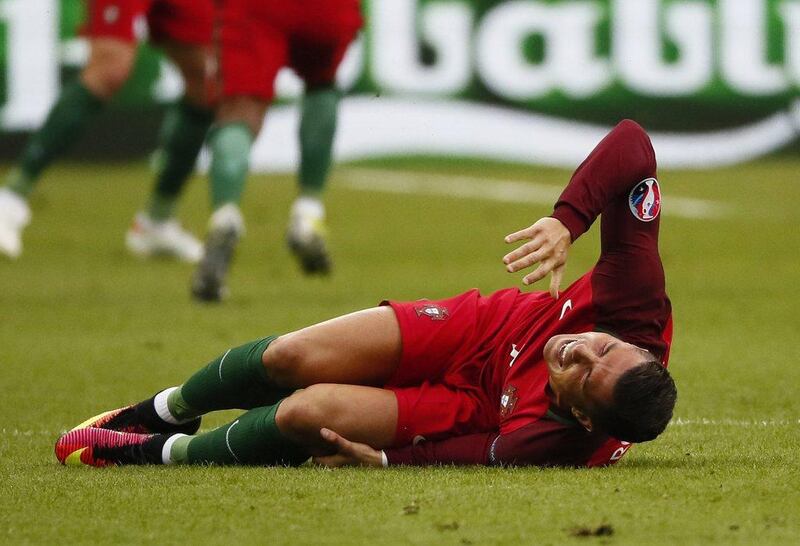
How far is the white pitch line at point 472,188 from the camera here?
484 inches

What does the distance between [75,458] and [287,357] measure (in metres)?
0.59

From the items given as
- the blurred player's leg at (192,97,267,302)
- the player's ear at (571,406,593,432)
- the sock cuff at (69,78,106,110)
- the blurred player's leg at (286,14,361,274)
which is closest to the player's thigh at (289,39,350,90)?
the blurred player's leg at (286,14,361,274)

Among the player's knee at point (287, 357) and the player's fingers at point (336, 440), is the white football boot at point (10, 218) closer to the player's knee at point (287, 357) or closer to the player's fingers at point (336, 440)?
the player's knee at point (287, 357)

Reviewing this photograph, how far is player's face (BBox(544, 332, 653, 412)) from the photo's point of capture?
3.80 meters

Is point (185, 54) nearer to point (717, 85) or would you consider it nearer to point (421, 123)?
point (421, 123)

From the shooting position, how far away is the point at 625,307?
4059 mm

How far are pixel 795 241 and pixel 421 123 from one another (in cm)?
419

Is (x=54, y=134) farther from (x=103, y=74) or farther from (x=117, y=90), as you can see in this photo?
(x=117, y=90)

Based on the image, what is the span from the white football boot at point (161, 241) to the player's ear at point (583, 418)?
564 cm

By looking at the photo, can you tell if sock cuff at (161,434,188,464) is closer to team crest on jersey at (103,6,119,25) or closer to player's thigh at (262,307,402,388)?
player's thigh at (262,307,402,388)

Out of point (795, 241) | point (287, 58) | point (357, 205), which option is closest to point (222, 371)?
point (287, 58)

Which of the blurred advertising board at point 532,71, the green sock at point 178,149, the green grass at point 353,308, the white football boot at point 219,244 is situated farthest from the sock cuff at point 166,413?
the blurred advertising board at point 532,71

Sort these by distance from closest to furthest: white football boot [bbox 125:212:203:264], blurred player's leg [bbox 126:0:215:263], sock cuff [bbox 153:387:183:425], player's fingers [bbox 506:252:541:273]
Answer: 1. player's fingers [bbox 506:252:541:273]
2. sock cuff [bbox 153:387:183:425]
3. blurred player's leg [bbox 126:0:215:263]
4. white football boot [bbox 125:212:203:264]

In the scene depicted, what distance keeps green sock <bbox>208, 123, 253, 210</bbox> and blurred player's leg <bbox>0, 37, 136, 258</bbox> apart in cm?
66
